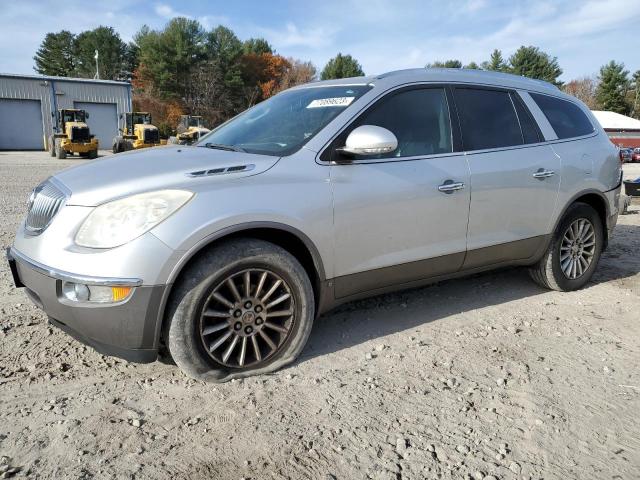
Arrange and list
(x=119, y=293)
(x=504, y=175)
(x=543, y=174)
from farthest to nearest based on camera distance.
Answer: (x=543, y=174), (x=504, y=175), (x=119, y=293)

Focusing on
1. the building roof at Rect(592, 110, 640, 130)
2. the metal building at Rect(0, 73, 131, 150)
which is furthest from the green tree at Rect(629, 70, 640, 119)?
the metal building at Rect(0, 73, 131, 150)

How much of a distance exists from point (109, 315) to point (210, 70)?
5386 centimetres

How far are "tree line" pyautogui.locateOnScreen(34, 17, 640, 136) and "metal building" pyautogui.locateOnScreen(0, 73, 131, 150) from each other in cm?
781

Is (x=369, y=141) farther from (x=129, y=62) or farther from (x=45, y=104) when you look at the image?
(x=129, y=62)

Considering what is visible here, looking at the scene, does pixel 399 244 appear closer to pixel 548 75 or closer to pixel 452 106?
pixel 452 106

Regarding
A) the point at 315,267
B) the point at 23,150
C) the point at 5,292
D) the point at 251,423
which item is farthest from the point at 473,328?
the point at 23,150

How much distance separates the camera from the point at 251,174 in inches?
115

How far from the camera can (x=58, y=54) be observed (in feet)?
270

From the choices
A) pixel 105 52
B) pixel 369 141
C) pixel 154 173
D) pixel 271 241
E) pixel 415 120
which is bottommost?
pixel 271 241

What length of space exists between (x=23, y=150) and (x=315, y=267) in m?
41.1

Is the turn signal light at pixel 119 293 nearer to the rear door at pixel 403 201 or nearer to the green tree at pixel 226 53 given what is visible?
the rear door at pixel 403 201

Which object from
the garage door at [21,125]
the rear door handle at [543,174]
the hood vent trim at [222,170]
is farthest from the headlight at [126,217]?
the garage door at [21,125]

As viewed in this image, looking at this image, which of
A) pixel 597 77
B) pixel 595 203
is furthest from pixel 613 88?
pixel 595 203

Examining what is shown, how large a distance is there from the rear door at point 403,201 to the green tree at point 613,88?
82.4 m
